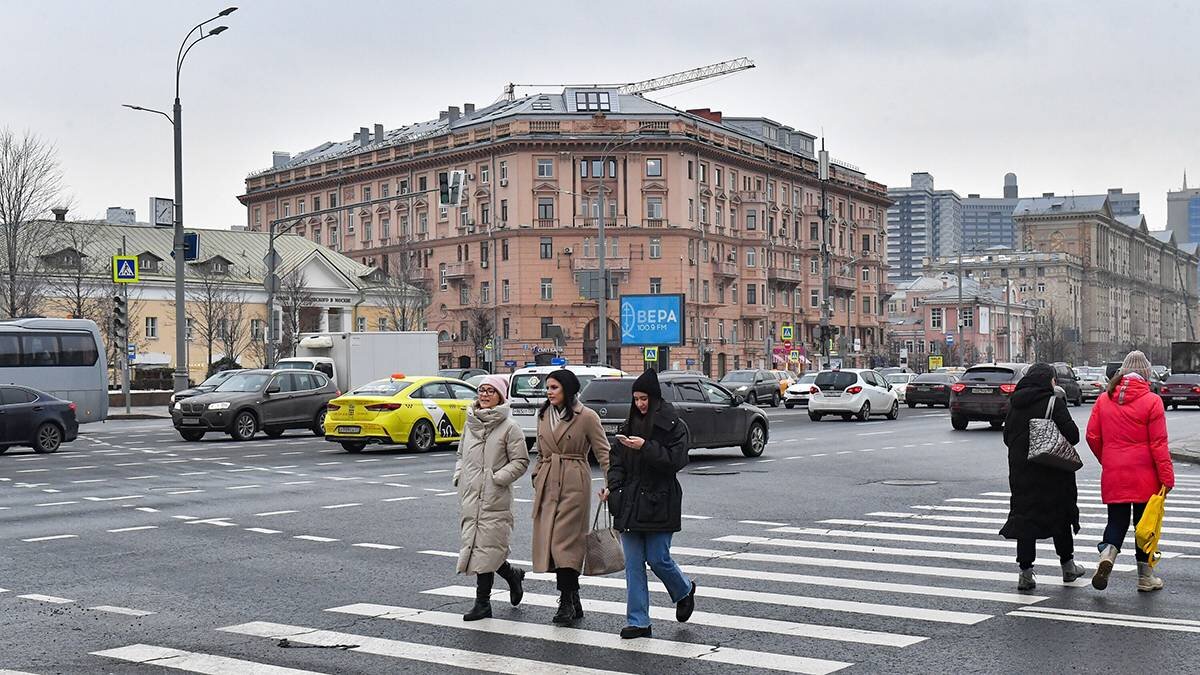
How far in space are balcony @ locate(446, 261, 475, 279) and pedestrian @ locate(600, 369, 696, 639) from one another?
93172 millimetres

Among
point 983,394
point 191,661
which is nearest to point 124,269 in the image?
point 983,394

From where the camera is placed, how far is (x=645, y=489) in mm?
8594

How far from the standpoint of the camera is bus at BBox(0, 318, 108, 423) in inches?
1529

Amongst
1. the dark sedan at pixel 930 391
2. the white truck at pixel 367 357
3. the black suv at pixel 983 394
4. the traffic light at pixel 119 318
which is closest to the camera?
the black suv at pixel 983 394

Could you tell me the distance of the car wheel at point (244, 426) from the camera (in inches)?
1234

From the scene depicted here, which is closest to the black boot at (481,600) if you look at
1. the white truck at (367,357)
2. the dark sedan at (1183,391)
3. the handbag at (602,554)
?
the handbag at (602,554)

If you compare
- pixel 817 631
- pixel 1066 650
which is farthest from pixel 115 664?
pixel 1066 650

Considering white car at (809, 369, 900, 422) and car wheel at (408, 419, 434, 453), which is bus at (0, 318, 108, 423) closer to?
car wheel at (408, 419, 434, 453)

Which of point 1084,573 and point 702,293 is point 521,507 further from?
point 702,293

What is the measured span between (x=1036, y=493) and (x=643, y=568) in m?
3.16

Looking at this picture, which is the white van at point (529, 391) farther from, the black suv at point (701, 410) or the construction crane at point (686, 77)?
the construction crane at point (686, 77)

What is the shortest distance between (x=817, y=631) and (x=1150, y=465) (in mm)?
3077

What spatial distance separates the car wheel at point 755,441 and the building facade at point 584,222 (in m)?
63.7

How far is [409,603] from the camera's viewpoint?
9.91 metres
